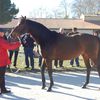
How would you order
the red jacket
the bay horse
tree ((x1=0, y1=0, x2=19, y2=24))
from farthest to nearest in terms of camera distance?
tree ((x1=0, y1=0, x2=19, y2=24)) → the bay horse → the red jacket

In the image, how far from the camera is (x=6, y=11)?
38.5m

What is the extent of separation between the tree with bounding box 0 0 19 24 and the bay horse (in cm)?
2706

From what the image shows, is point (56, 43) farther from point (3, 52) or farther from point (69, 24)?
point (69, 24)

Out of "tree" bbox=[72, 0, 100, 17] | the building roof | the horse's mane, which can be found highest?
the horse's mane

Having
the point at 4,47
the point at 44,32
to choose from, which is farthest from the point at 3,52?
the point at 44,32

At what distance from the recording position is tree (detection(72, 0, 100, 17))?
8925cm

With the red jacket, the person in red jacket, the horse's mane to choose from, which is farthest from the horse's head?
the red jacket

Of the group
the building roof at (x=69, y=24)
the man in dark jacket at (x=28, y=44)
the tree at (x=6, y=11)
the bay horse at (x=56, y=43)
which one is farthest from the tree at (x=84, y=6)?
the bay horse at (x=56, y=43)

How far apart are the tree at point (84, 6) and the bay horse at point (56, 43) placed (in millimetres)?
78782

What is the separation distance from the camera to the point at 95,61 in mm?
11023

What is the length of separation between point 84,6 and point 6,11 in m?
53.9

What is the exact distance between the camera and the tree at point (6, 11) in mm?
37719

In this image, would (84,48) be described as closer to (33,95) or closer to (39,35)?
(39,35)

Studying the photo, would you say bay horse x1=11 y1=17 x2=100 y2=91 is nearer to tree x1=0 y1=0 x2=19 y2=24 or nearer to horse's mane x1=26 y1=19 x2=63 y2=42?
horse's mane x1=26 y1=19 x2=63 y2=42
